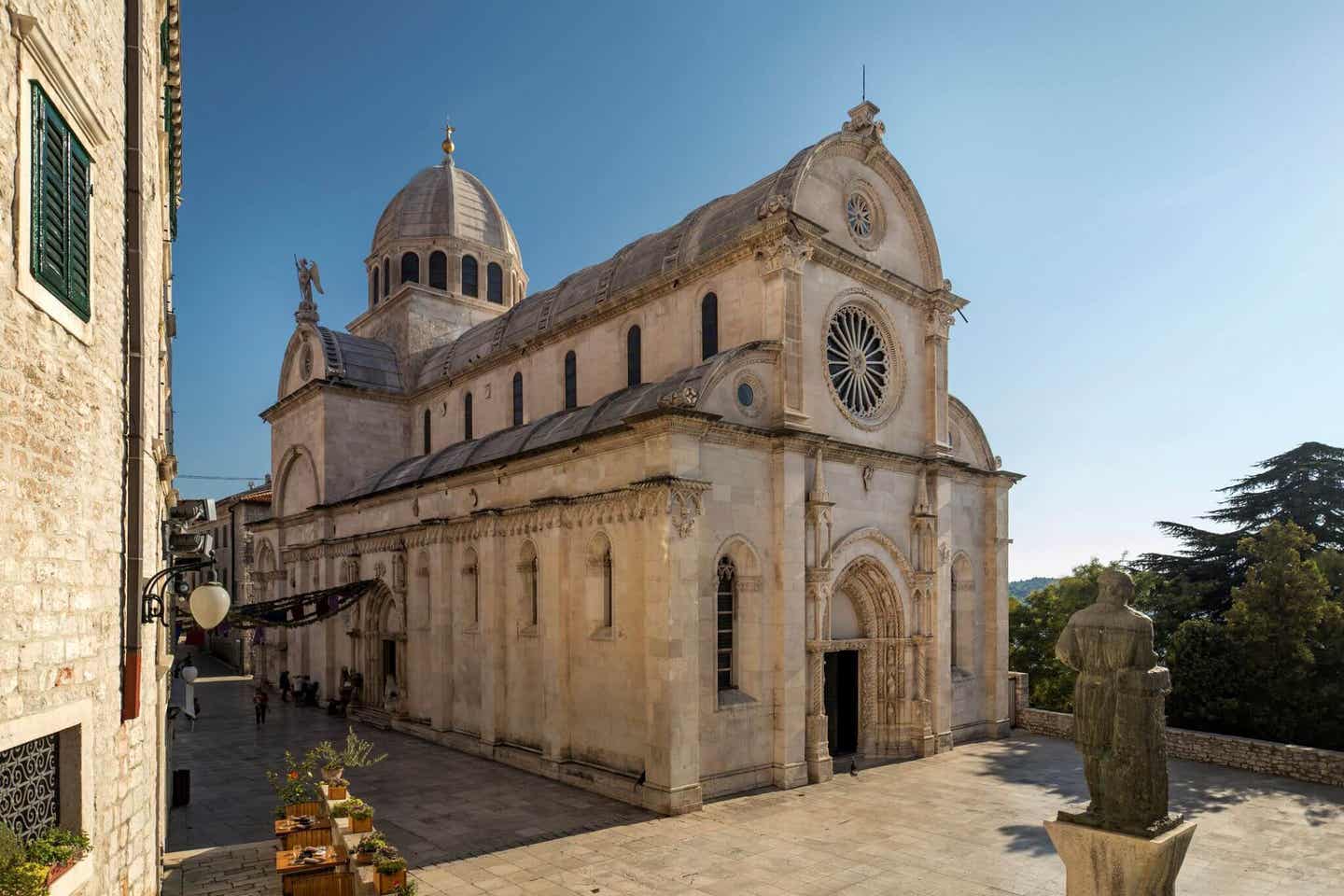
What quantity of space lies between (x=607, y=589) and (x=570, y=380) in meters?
9.05

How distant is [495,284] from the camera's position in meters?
40.5

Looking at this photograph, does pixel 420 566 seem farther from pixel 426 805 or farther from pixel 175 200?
pixel 175 200

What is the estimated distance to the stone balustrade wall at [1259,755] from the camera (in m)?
20.2

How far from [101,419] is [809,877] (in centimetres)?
1217

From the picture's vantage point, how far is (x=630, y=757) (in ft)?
61.0

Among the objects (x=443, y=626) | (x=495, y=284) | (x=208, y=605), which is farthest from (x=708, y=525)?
(x=495, y=284)

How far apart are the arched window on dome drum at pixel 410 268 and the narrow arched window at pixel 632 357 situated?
59.1ft

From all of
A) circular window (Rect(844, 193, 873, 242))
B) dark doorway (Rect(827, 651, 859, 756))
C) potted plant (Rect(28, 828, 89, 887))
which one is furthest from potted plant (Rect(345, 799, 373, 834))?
circular window (Rect(844, 193, 873, 242))

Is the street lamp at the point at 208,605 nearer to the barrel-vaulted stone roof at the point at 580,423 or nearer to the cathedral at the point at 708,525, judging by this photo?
the cathedral at the point at 708,525

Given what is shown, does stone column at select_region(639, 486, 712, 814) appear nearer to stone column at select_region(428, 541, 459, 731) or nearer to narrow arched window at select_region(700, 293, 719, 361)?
narrow arched window at select_region(700, 293, 719, 361)

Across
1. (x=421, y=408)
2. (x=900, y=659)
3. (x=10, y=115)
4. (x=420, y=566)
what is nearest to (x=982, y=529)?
(x=900, y=659)

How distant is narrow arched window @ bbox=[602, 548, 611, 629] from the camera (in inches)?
783

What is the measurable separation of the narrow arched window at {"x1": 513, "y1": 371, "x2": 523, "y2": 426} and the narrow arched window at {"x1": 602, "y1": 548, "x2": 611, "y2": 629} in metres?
10.4

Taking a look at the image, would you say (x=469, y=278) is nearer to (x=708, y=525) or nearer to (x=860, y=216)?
(x=860, y=216)
